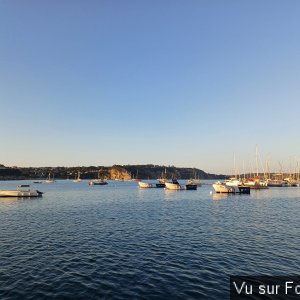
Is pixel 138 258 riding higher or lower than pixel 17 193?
lower

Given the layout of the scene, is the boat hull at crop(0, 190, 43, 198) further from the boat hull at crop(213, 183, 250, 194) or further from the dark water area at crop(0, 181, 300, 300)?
the boat hull at crop(213, 183, 250, 194)

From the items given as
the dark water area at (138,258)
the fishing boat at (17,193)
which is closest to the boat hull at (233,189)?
the fishing boat at (17,193)

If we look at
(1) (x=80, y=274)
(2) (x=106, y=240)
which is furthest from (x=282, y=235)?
(1) (x=80, y=274)

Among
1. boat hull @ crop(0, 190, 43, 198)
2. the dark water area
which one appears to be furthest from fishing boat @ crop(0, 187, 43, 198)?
the dark water area

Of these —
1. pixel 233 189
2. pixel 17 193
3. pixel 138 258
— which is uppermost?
pixel 233 189

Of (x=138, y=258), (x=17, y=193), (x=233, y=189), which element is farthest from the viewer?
→ (x=233, y=189)

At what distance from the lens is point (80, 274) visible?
2733 centimetres

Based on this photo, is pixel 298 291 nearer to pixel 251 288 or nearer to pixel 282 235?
pixel 251 288

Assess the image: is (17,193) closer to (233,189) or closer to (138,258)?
(233,189)

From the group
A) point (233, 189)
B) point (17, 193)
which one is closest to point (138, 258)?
point (17, 193)

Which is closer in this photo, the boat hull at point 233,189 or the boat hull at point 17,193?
the boat hull at point 17,193

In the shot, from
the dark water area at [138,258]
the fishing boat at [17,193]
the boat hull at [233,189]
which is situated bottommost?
the dark water area at [138,258]

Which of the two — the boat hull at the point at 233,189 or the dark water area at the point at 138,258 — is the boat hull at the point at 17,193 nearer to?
the dark water area at the point at 138,258

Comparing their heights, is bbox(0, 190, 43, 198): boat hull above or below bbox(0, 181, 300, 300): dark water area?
above
